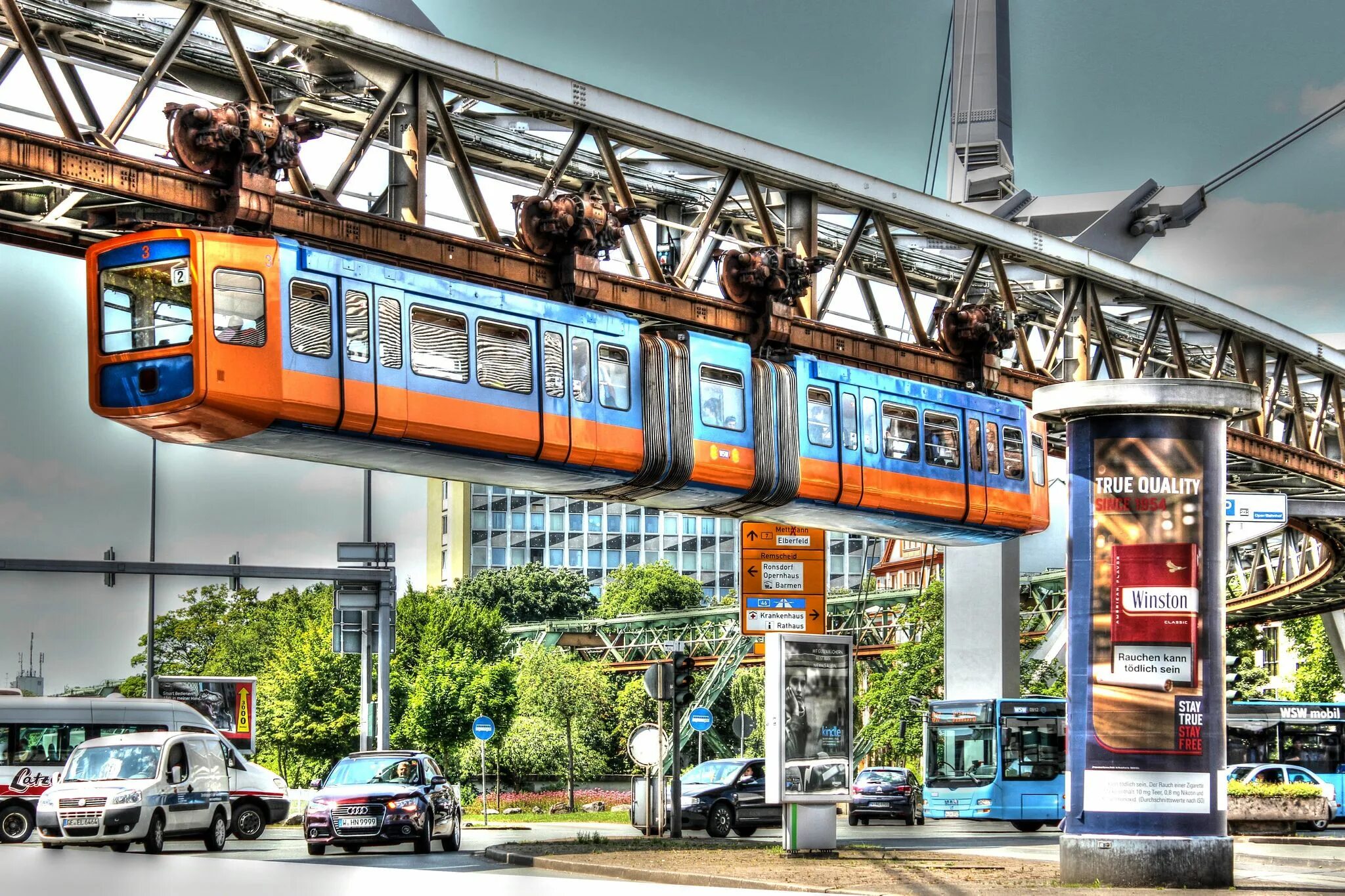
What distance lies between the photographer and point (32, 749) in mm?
35375

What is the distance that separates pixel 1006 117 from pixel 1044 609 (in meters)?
44.3

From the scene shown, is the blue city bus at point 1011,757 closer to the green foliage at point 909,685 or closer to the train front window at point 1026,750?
the train front window at point 1026,750

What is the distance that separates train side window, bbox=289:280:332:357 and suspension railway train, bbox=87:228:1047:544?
22mm

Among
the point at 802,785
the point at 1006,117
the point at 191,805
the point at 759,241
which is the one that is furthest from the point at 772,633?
the point at 1006,117

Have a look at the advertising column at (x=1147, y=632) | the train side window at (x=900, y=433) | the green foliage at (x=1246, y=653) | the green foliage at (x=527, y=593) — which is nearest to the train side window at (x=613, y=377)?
the train side window at (x=900, y=433)

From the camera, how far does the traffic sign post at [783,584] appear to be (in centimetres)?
2642

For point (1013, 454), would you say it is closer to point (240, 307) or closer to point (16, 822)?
point (240, 307)

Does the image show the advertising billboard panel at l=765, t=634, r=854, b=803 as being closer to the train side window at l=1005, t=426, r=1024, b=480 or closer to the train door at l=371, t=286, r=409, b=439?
the train door at l=371, t=286, r=409, b=439

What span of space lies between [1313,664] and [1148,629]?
64.0 m

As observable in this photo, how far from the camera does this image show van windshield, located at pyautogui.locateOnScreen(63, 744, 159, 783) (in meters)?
26.4

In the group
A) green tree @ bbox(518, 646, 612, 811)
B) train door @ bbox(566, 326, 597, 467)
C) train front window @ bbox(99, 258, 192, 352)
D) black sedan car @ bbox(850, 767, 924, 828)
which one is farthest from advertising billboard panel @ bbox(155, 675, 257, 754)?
train front window @ bbox(99, 258, 192, 352)

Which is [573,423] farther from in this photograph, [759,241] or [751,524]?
[759,241]

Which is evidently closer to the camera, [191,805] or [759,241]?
[191,805]

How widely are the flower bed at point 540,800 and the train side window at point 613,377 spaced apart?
32082 mm
